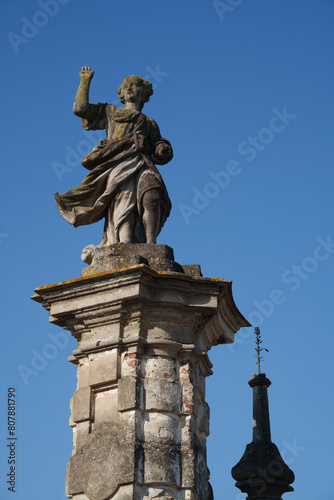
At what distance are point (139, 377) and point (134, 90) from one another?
317cm

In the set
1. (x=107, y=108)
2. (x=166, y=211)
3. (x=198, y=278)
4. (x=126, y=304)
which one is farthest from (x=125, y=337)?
(x=107, y=108)

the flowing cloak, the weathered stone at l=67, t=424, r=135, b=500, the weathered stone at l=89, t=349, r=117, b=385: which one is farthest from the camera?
the flowing cloak

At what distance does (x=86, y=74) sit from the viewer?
33.2 feet

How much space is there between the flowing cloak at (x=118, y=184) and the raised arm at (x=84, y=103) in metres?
0.31

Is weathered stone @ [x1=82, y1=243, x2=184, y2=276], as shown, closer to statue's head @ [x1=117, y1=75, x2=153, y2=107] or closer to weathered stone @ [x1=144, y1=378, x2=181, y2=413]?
weathered stone @ [x1=144, y1=378, x2=181, y2=413]

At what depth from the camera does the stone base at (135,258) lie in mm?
9141

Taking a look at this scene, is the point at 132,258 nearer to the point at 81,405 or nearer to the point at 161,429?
the point at 81,405

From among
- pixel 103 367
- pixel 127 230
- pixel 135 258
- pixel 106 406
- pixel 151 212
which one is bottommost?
pixel 106 406

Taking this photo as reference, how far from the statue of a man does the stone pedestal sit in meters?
0.69

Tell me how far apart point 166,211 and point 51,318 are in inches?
64.2

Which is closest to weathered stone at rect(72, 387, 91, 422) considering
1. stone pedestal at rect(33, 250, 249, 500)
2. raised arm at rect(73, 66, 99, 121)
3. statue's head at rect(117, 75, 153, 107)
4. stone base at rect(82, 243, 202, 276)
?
stone pedestal at rect(33, 250, 249, 500)

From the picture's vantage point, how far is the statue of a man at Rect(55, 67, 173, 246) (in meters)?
9.59

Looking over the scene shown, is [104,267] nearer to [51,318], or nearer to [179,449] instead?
[51,318]

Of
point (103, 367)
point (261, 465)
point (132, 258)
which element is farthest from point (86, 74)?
point (261, 465)
